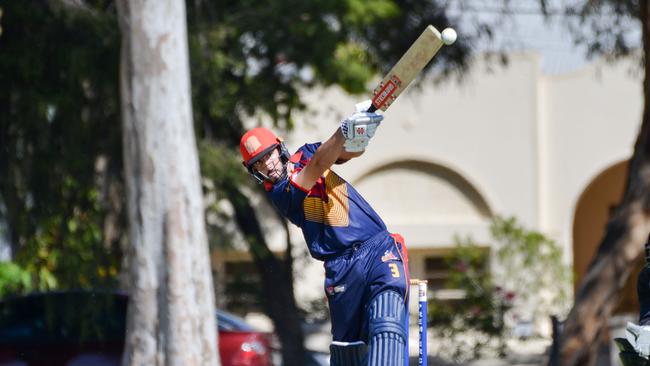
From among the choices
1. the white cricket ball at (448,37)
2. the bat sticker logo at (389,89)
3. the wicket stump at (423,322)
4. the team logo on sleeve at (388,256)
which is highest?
the white cricket ball at (448,37)

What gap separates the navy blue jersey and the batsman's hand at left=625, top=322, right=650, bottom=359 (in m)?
1.47

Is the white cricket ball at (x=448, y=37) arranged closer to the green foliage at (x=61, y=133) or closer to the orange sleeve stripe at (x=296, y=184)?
the orange sleeve stripe at (x=296, y=184)

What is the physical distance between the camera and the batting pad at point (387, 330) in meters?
6.16

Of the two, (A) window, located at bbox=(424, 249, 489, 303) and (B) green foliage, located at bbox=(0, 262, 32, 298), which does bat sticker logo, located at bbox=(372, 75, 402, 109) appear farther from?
(A) window, located at bbox=(424, 249, 489, 303)

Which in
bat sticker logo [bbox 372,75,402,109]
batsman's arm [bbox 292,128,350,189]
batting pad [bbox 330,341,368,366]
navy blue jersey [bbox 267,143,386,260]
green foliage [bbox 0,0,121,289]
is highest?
green foliage [bbox 0,0,121,289]

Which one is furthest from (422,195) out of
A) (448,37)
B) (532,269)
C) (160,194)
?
(448,37)

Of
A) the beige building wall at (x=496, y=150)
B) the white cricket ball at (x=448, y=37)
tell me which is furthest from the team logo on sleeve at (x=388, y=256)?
the beige building wall at (x=496, y=150)

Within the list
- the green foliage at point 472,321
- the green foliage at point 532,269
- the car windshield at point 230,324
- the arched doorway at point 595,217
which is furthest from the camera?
the arched doorway at point 595,217

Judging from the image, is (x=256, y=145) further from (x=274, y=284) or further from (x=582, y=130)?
(x=582, y=130)

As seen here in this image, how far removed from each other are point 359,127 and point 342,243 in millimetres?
860

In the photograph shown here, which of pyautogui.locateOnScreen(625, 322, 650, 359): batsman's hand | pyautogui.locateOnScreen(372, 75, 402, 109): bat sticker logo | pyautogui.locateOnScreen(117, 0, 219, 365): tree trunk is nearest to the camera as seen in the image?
pyautogui.locateOnScreen(372, 75, 402, 109): bat sticker logo

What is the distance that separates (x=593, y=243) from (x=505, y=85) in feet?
17.0

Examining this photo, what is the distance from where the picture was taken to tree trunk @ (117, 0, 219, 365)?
11.2 meters

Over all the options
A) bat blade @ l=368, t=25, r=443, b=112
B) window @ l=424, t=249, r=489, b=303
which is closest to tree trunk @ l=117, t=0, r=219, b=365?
bat blade @ l=368, t=25, r=443, b=112
